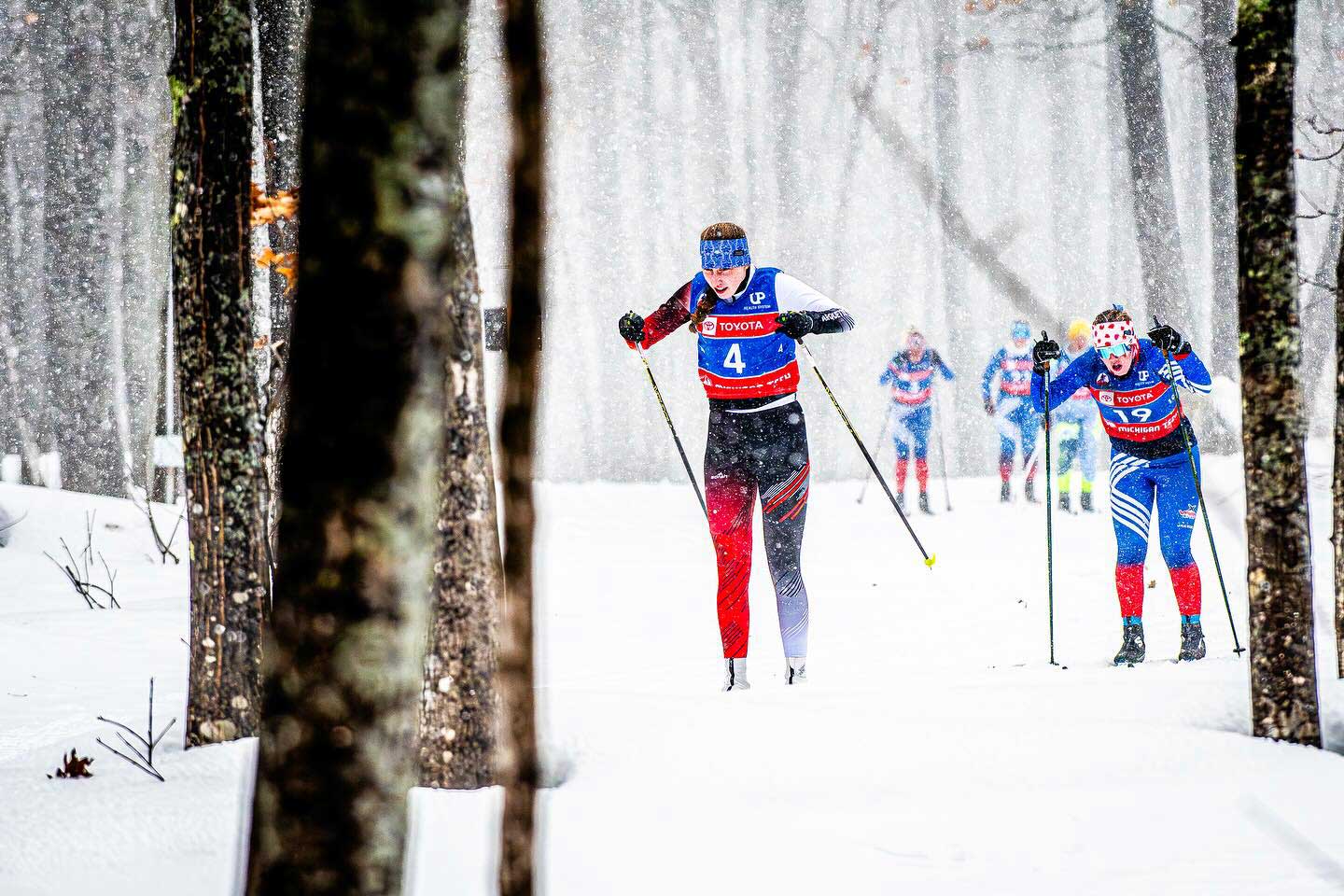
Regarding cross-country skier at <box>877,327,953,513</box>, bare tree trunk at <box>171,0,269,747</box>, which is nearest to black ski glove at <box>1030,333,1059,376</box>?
bare tree trunk at <box>171,0,269,747</box>

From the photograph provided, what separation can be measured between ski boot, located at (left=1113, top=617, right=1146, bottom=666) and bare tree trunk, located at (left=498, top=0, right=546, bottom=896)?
6100 mm

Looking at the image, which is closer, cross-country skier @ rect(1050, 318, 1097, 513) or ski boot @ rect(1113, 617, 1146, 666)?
ski boot @ rect(1113, 617, 1146, 666)

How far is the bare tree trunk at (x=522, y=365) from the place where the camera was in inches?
32.5

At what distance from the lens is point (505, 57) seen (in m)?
0.82

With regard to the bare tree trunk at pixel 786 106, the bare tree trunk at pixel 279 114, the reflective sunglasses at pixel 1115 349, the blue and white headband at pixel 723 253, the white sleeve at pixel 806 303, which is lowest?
the reflective sunglasses at pixel 1115 349

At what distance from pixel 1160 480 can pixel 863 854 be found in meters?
4.02

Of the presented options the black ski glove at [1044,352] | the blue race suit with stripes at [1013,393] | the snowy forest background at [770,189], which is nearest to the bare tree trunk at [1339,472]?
the black ski glove at [1044,352]

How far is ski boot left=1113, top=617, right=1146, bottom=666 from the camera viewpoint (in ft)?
21.0

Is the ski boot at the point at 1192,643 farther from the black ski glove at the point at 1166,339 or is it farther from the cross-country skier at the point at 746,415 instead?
the cross-country skier at the point at 746,415

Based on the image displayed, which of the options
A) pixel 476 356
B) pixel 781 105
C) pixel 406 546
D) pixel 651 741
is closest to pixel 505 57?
pixel 406 546

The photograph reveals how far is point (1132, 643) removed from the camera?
6.42 metres

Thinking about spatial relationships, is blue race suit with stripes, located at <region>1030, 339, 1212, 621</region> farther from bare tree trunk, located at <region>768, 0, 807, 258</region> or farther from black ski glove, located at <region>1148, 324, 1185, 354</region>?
bare tree trunk, located at <region>768, 0, 807, 258</region>

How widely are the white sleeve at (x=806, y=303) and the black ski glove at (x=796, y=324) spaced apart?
4.5 inches

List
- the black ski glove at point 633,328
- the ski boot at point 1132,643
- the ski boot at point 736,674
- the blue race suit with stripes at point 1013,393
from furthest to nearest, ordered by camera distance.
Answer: the blue race suit with stripes at point 1013,393
the ski boot at point 1132,643
the black ski glove at point 633,328
the ski boot at point 736,674
